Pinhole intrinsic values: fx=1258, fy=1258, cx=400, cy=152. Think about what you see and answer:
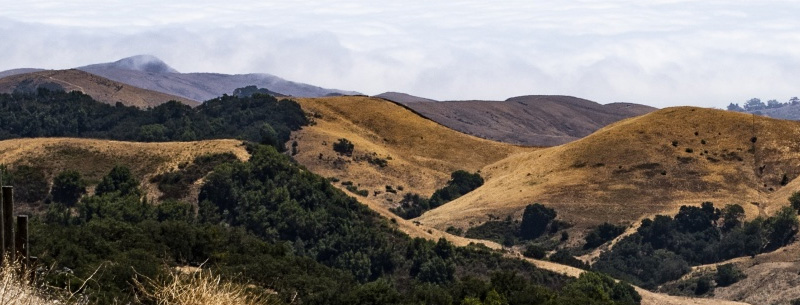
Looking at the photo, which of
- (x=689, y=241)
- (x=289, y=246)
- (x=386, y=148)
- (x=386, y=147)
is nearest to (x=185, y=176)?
(x=289, y=246)

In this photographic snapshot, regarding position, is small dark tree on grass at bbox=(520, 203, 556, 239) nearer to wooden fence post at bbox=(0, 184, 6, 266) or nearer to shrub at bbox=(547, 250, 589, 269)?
shrub at bbox=(547, 250, 589, 269)

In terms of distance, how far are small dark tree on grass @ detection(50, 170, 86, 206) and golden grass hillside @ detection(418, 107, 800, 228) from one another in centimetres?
3594

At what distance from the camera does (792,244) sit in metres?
104

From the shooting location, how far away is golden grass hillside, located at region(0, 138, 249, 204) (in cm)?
10519

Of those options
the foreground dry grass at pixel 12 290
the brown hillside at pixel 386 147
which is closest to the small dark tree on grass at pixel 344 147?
the brown hillside at pixel 386 147

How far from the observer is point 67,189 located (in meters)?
99.6

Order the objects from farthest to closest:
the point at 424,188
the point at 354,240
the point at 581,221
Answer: the point at 424,188 < the point at 581,221 < the point at 354,240

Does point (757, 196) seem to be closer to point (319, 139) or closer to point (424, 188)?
point (424, 188)

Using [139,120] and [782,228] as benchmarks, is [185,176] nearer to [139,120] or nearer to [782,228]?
[782,228]

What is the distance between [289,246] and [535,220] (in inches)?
1483

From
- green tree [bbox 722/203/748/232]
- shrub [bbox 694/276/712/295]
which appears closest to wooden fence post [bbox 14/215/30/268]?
shrub [bbox 694/276/712/295]

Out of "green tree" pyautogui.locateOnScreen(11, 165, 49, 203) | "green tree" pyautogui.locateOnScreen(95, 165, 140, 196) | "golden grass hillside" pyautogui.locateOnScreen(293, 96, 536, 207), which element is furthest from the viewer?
"golden grass hillside" pyautogui.locateOnScreen(293, 96, 536, 207)

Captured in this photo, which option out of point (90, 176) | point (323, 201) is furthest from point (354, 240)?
point (90, 176)

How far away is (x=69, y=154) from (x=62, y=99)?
188 ft
